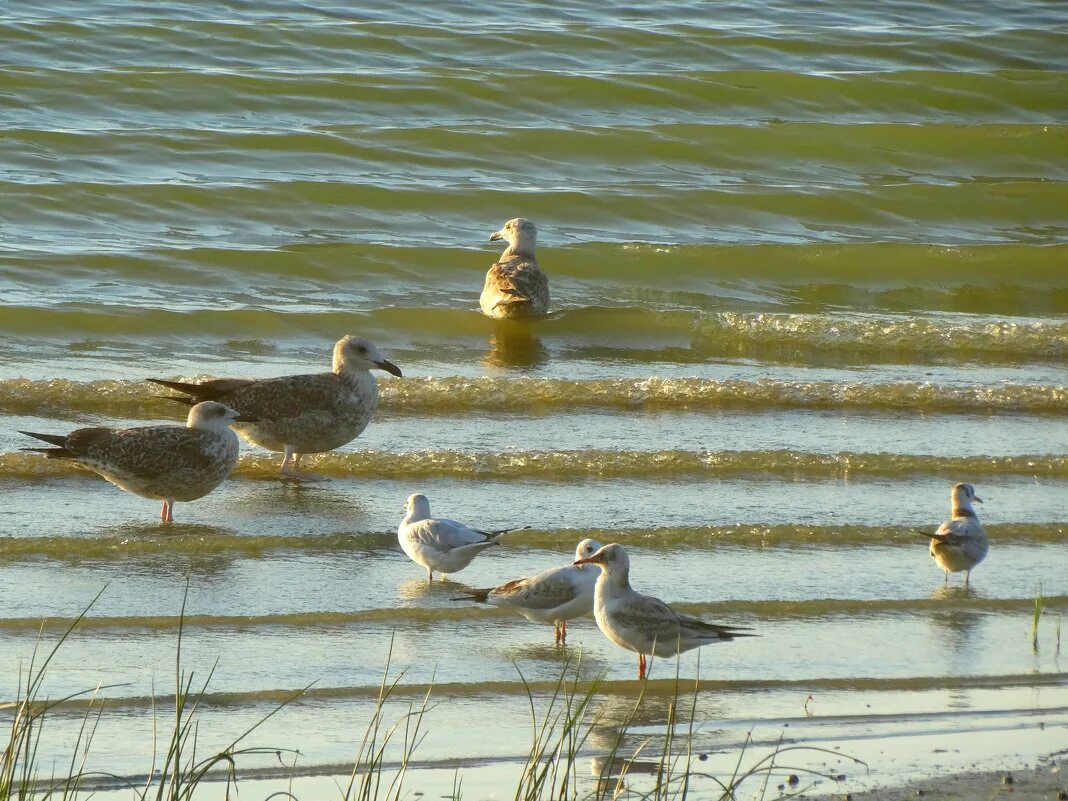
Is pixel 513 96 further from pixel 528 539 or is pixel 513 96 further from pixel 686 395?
pixel 528 539

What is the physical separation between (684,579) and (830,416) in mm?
3337

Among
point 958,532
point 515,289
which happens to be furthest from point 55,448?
point 515,289

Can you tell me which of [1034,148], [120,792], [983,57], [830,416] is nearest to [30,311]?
[830,416]

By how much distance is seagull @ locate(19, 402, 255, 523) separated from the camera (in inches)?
335

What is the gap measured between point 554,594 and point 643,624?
606 mm

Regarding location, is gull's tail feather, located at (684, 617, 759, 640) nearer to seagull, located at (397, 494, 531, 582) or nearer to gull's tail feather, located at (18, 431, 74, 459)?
seagull, located at (397, 494, 531, 582)

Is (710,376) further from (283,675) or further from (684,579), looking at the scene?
(283,675)

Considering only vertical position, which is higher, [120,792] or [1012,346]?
[1012,346]

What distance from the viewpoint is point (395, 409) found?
1073 cm

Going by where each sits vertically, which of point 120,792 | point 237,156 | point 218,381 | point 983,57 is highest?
point 983,57

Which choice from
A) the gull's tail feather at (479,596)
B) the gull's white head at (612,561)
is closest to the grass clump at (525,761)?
the gull's white head at (612,561)

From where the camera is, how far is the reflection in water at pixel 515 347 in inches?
484

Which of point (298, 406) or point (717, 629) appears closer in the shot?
point (717, 629)

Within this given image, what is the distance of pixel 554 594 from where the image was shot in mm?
6828
